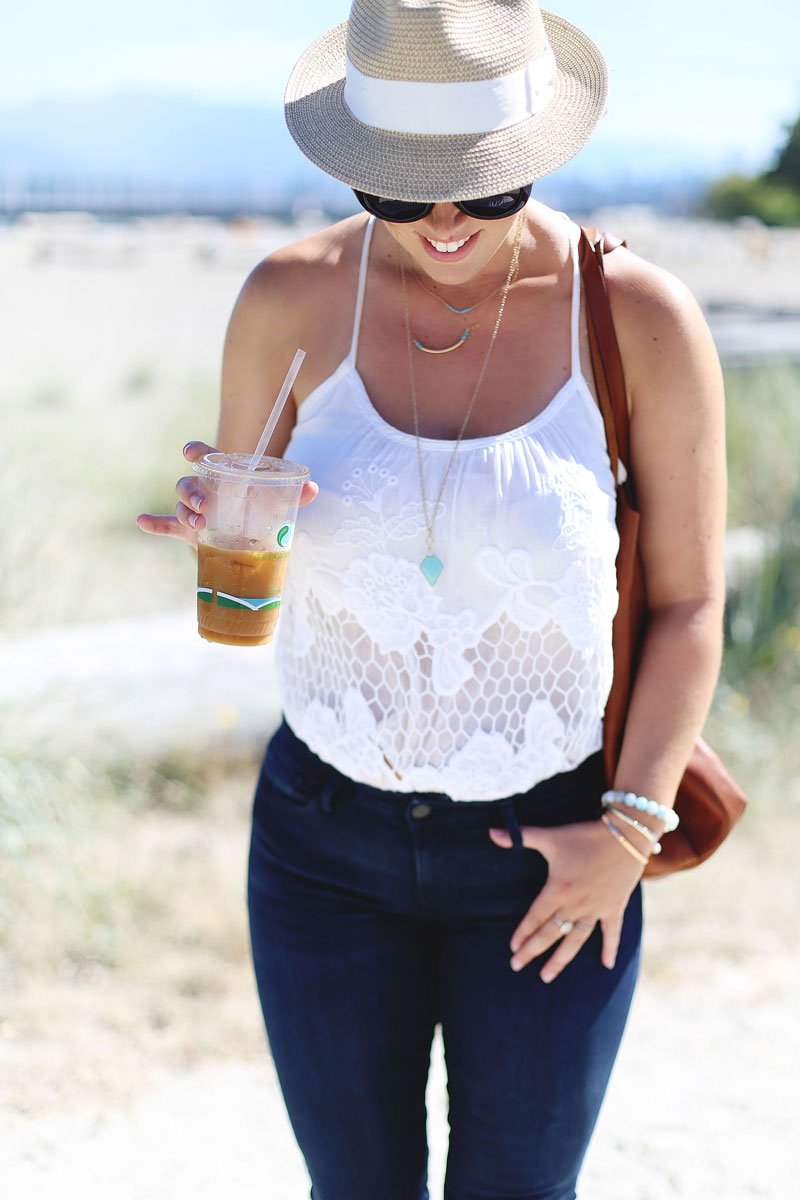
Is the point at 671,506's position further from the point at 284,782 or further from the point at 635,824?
the point at 284,782

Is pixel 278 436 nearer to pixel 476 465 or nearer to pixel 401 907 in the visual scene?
pixel 476 465

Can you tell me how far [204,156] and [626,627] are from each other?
12913 centimetres

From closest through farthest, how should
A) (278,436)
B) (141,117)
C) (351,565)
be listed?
(351,565), (278,436), (141,117)

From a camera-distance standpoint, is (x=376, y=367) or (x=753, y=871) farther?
(x=753, y=871)

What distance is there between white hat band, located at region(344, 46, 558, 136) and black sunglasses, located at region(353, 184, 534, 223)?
0.08 meters

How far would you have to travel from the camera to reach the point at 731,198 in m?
29.7

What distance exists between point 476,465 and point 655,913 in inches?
98.4

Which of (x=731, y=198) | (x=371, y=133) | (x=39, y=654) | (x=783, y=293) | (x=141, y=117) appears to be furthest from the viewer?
(x=141, y=117)

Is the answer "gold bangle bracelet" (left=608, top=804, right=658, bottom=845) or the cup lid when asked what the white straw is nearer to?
the cup lid

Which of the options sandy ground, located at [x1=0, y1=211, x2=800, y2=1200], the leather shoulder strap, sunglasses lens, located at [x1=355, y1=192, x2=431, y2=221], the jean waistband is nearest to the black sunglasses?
sunglasses lens, located at [x1=355, y1=192, x2=431, y2=221]

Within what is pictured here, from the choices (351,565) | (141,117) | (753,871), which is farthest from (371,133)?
(141,117)

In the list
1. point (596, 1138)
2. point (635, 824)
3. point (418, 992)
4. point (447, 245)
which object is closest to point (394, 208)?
point (447, 245)

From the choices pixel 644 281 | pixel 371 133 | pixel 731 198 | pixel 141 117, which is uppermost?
pixel 371 133

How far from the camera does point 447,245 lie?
1.47 m
